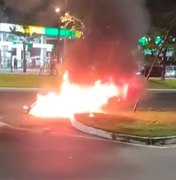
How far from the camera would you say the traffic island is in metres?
10.4

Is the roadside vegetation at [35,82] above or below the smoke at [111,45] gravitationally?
below

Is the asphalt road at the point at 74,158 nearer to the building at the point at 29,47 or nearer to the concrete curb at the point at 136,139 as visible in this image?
the concrete curb at the point at 136,139

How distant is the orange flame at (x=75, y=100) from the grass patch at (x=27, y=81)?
10564 mm

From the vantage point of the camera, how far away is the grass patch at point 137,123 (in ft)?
36.3

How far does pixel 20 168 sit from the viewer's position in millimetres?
7785

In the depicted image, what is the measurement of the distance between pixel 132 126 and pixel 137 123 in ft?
1.62

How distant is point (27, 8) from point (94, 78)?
778cm

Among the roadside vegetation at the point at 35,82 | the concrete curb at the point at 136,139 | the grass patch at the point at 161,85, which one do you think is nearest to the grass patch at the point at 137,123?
the concrete curb at the point at 136,139

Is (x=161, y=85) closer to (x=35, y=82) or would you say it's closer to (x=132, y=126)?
(x=35, y=82)

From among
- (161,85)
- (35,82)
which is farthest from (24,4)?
(161,85)

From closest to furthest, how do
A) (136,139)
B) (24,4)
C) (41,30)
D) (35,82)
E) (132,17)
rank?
(136,139)
(132,17)
(24,4)
(35,82)
(41,30)

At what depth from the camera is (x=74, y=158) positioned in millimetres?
8609

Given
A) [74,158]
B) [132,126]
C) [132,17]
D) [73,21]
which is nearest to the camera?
[74,158]

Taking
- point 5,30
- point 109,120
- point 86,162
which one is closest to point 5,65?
point 5,30
